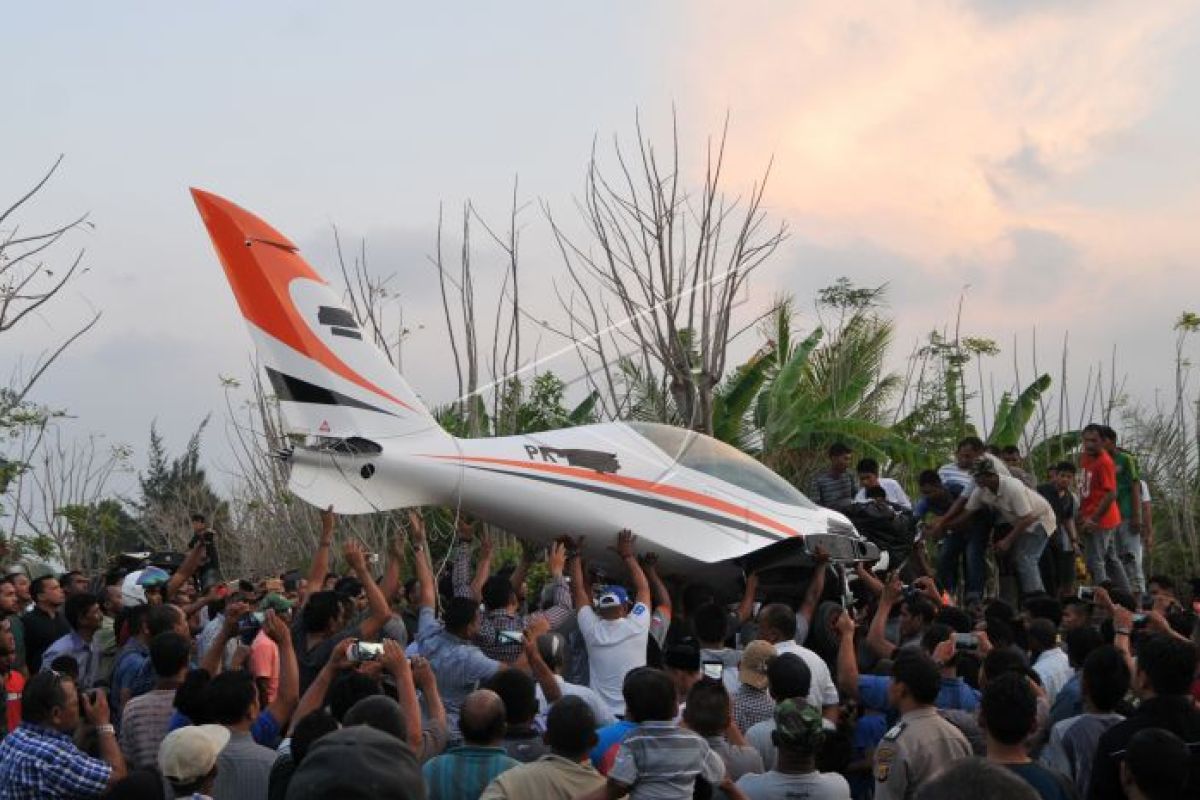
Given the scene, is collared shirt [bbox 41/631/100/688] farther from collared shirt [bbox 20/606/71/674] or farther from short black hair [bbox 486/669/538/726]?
short black hair [bbox 486/669/538/726]

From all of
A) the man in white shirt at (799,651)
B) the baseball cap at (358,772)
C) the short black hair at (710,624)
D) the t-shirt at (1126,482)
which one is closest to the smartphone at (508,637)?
the short black hair at (710,624)

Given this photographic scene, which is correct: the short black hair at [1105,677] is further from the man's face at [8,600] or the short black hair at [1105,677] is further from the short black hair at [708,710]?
the man's face at [8,600]

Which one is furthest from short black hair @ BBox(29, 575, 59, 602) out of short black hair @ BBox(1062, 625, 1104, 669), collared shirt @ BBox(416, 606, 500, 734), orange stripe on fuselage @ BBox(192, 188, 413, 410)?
short black hair @ BBox(1062, 625, 1104, 669)

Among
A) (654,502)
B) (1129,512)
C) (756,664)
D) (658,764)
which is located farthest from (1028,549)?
(658,764)

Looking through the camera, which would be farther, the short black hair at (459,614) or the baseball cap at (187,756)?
the short black hair at (459,614)

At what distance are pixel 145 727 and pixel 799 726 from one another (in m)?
3.91

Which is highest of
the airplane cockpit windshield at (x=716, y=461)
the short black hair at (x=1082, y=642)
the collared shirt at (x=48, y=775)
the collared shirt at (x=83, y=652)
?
the airplane cockpit windshield at (x=716, y=461)

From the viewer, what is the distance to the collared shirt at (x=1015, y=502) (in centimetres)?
1802

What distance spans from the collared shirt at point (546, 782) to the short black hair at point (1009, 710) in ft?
5.86

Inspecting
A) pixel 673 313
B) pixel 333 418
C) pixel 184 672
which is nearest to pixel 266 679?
pixel 184 672

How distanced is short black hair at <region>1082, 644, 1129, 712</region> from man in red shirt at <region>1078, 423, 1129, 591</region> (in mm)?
11254

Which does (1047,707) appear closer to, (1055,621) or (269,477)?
(1055,621)

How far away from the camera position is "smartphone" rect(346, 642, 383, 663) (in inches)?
334

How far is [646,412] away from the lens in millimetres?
26062
